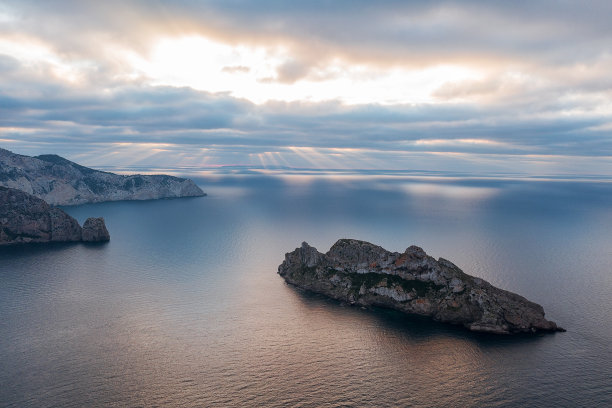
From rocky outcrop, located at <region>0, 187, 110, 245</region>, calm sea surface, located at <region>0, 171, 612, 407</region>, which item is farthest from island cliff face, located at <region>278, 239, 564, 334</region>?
rocky outcrop, located at <region>0, 187, 110, 245</region>

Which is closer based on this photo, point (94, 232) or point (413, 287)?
point (413, 287)

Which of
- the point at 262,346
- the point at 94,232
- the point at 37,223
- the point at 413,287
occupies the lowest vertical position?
the point at 262,346

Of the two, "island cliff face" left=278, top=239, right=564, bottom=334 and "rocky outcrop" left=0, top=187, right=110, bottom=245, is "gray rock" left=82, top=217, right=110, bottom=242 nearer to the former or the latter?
"rocky outcrop" left=0, top=187, right=110, bottom=245

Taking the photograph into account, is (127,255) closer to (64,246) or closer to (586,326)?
(64,246)

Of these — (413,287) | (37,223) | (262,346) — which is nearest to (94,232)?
(37,223)

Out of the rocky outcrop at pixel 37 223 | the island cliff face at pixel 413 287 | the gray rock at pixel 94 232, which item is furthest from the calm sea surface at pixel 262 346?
the rocky outcrop at pixel 37 223

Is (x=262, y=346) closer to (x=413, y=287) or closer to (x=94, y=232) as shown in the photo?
(x=413, y=287)
